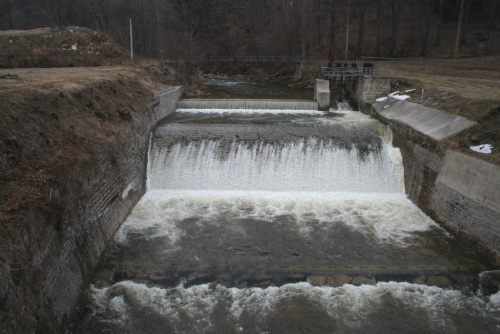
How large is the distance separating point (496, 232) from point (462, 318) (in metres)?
2.58

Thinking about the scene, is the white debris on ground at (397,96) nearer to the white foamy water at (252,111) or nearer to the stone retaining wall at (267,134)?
the stone retaining wall at (267,134)

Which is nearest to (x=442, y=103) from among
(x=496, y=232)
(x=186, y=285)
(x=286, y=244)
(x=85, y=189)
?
(x=496, y=232)

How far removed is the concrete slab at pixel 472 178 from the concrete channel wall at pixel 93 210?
9.60 m

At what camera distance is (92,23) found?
3806 cm

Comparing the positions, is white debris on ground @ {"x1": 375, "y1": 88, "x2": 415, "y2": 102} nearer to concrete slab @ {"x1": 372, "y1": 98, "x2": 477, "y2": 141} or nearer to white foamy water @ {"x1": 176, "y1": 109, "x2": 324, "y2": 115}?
concrete slab @ {"x1": 372, "y1": 98, "x2": 477, "y2": 141}

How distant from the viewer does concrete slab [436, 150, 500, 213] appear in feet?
28.9

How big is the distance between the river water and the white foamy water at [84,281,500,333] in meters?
0.03

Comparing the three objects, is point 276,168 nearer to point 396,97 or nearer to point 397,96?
point 396,97

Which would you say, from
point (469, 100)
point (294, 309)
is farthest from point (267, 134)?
point (294, 309)

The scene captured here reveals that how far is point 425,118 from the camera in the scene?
13.4 m

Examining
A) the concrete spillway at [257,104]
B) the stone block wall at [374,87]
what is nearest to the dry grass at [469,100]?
the stone block wall at [374,87]

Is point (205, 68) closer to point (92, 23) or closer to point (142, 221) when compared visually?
point (92, 23)

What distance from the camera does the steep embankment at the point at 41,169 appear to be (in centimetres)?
588

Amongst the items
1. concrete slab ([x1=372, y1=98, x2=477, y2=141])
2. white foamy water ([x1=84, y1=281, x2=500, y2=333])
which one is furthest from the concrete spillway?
white foamy water ([x1=84, y1=281, x2=500, y2=333])
